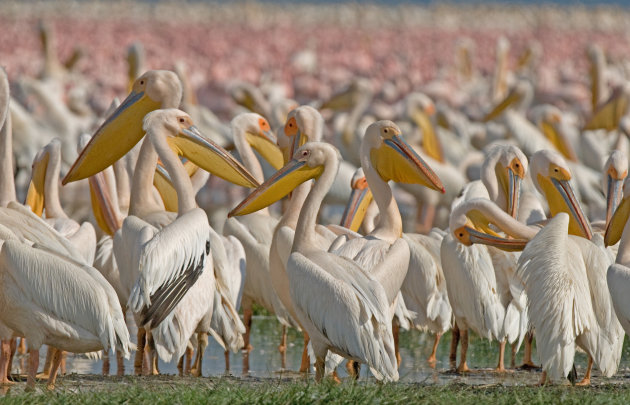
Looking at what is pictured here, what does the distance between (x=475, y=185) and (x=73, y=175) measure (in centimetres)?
289

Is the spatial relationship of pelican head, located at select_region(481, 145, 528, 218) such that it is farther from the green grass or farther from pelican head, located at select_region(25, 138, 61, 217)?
pelican head, located at select_region(25, 138, 61, 217)

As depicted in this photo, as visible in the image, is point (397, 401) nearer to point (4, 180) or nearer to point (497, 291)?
point (497, 291)

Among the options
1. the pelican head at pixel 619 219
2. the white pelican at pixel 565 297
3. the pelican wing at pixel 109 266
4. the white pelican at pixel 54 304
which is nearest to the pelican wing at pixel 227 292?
the pelican wing at pixel 109 266

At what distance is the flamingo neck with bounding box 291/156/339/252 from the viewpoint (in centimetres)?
564

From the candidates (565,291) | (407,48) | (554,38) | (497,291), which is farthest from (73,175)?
(554,38)

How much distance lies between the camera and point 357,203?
7594 mm

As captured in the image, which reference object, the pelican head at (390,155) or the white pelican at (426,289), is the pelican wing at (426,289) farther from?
the pelican head at (390,155)

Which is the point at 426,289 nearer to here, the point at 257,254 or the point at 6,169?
the point at 257,254

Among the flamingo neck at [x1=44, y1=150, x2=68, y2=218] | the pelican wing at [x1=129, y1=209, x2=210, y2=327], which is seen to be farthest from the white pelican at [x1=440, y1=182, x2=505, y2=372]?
the flamingo neck at [x1=44, y1=150, x2=68, y2=218]

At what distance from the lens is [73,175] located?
6.55 m

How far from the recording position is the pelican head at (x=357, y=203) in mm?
7551

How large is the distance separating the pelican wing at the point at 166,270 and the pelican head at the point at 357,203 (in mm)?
1944

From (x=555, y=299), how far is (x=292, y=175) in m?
1.43

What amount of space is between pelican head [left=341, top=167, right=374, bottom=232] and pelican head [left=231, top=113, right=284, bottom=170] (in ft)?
2.39
